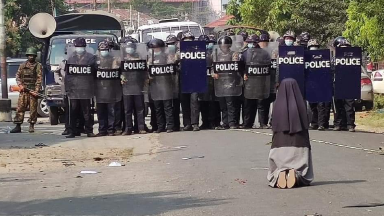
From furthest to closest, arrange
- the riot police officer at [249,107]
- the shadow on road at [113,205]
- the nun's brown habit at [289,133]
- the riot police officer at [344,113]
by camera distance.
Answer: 1. the riot police officer at [249,107]
2. the riot police officer at [344,113]
3. the nun's brown habit at [289,133]
4. the shadow on road at [113,205]

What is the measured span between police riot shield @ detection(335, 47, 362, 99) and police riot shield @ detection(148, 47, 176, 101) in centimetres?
355

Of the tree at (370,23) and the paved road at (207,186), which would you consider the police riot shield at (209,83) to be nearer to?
the paved road at (207,186)

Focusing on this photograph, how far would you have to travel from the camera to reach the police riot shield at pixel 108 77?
2005 centimetres

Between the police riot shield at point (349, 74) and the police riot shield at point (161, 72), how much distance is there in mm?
3552

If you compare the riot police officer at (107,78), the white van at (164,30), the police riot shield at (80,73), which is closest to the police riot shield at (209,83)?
the riot police officer at (107,78)

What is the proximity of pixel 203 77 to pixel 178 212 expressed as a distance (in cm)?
978

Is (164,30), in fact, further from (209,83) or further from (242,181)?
(242,181)

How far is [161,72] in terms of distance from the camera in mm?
19906

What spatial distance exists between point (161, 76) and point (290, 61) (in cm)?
282

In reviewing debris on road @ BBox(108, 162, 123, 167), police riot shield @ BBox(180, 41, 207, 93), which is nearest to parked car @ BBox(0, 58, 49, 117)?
police riot shield @ BBox(180, 41, 207, 93)

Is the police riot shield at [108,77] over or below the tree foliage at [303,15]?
below

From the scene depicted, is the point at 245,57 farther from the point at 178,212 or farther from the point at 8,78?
the point at 8,78

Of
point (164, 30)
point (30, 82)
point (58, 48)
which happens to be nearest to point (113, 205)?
point (30, 82)

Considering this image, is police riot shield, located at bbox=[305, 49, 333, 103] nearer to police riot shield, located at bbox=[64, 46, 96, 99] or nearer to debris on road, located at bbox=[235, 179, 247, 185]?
police riot shield, located at bbox=[64, 46, 96, 99]
